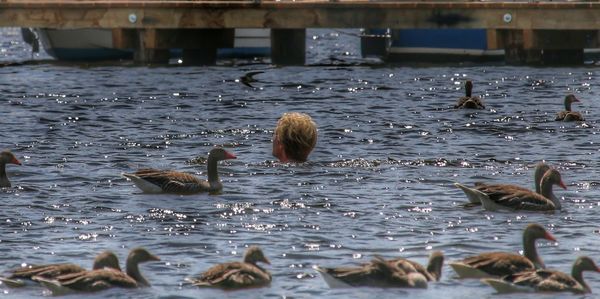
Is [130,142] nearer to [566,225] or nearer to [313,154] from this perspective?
[313,154]

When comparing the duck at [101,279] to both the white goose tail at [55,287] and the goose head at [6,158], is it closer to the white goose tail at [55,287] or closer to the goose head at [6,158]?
the white goose tail at [55,287]

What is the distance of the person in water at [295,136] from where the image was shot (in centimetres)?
2556

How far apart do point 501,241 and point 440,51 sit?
4156 cm

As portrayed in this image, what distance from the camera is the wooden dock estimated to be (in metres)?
48.7

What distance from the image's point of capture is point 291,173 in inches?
981

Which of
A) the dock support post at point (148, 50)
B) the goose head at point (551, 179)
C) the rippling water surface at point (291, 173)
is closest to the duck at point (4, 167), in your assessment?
the rippling water surface at point (291, 173)

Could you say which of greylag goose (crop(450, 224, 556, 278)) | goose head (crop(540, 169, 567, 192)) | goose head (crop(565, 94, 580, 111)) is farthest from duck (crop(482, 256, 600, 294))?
goose head (crop(565, 94, 580, 111))

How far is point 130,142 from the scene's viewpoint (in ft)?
98.8

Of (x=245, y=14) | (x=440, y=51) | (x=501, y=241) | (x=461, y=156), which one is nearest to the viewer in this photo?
(x=501, y=241)

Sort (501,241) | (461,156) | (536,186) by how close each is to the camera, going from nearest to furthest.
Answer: (501,241)
(536,186)
(461,156)

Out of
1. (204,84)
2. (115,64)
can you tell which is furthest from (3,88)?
(115,64)

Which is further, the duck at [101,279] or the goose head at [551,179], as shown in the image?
the goose head at [551,179]

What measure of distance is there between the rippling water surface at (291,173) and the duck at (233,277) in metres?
0.11

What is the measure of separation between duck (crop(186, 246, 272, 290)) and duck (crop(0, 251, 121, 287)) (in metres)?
0.87
